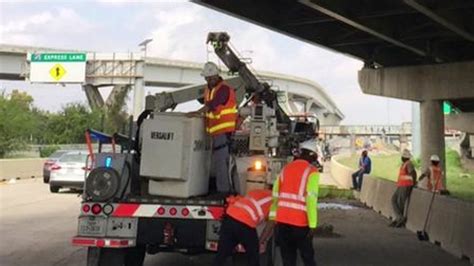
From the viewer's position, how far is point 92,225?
7.66 metres

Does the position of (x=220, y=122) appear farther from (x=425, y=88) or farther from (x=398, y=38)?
(x=425, y=88)

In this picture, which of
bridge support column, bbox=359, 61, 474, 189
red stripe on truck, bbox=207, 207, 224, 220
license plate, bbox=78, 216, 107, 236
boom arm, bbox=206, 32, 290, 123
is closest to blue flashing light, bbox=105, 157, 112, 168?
license plate, bbox=78, 216, 107, 236

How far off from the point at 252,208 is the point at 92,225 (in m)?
1.84

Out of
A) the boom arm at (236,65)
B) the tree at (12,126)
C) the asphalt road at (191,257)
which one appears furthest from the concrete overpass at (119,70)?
the boom arm at (236,65)

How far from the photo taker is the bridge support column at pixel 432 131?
26.8 meters

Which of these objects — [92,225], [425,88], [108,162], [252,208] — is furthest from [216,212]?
[425,88]

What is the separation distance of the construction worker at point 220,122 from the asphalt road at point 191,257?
3.04 meters

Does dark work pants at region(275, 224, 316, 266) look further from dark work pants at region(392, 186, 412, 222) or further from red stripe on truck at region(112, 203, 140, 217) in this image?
dark work pants at region(392, 186, 412, 222)

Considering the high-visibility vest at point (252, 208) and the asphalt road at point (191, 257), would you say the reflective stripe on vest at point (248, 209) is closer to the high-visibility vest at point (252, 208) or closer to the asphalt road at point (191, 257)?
the high-visibility vest at point (252, 208)

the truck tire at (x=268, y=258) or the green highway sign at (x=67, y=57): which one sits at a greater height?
the green highway sign at (x=67, y=57)

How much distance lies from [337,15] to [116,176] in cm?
1040

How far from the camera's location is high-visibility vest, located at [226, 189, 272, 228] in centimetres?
707

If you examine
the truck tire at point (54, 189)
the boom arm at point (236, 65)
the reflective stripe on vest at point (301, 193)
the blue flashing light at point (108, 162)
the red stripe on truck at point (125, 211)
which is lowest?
the truck tire at point (54, 189)

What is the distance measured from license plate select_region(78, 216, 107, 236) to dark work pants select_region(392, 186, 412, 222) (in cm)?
1039
